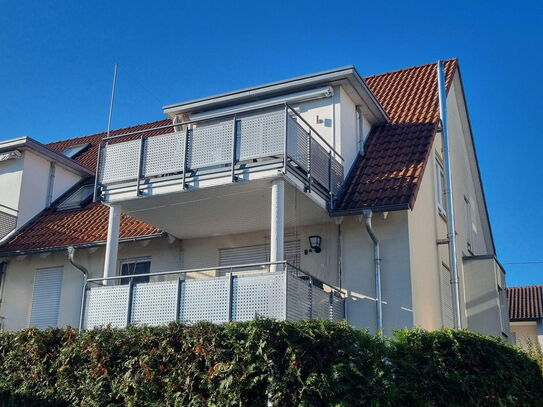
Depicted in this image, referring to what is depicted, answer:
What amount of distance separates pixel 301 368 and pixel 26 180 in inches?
516

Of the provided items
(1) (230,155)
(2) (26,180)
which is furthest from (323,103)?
(2) (26,180)

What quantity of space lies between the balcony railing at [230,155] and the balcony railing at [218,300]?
1.98m

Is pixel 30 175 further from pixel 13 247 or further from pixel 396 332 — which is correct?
pixel 396 332

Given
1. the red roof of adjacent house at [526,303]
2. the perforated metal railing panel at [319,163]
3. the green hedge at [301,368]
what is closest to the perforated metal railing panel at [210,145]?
the perforated metal railing panel at [319,163]

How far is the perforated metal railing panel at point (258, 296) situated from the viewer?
11.6 meters

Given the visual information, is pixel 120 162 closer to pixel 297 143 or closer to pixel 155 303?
pixel 155 303

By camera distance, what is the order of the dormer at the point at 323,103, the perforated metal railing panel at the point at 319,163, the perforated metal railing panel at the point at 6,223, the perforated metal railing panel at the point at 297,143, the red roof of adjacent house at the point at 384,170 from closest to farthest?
the perforated metal railing panel at the point at 297,143 → the perforated metal railing panel at the point at 319,163 → the red roof of adjacent house at the point at 384,170 → the dormer at the point at 323,103 → the perforated metal railing panel at the point at 6,223

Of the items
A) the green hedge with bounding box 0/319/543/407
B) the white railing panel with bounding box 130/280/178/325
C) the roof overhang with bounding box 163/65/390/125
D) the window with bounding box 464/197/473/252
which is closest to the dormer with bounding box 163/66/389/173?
the roof overhang with bounding box 163/65/390/125

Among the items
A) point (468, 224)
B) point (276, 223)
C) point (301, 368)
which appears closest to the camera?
point (301, 368)

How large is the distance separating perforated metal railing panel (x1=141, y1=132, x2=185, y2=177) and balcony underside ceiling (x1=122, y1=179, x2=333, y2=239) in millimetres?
545

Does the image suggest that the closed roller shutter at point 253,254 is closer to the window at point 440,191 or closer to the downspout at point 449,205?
the downspout at point 449,205

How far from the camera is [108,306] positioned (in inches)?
524

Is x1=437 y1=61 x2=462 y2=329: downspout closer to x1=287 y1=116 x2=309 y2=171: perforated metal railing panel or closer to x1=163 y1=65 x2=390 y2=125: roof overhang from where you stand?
x1=163 y1=65 x2=390 y2=125: roof overhang

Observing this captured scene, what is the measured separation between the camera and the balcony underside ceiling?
1364 cm
